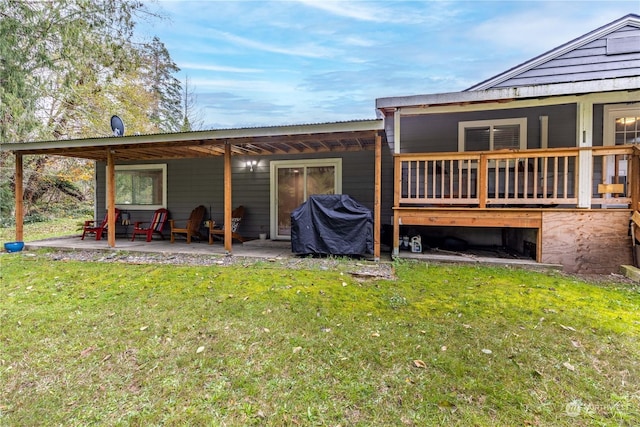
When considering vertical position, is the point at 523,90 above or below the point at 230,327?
above

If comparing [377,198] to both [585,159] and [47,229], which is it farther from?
[47,229]

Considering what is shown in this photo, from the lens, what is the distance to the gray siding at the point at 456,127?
6254 millimetres

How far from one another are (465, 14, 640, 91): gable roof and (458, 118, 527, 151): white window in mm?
986

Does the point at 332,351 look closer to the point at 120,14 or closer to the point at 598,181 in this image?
the point at 598,181

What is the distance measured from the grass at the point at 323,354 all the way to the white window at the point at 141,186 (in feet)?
17.3

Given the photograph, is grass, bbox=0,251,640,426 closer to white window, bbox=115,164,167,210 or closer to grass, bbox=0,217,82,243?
white window, bbox=115,164,167,210

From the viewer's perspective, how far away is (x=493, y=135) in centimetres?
664

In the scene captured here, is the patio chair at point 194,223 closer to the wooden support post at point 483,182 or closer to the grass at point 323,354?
the grass at point 323,354

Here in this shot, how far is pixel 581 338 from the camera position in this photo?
2.52m

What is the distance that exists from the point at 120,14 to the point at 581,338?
1320 cm

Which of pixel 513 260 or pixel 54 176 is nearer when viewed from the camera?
pixel 513 260

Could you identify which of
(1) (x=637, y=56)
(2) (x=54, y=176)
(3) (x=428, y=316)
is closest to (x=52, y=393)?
(3) (x=428, y=316)

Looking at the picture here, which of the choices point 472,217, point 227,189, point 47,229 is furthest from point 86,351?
point 47,229

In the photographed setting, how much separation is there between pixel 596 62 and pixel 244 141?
25.2 feet
